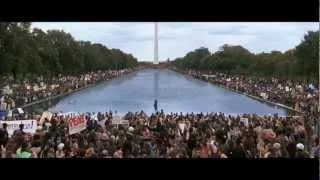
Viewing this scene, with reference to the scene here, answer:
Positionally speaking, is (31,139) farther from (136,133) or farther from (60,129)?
(136,133)

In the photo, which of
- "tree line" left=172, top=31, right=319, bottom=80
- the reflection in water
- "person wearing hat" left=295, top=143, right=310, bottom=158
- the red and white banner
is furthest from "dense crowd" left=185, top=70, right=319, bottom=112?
the red and white banner

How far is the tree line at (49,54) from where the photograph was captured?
9914 mm

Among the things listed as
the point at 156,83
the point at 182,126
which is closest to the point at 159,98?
the point at 156,83

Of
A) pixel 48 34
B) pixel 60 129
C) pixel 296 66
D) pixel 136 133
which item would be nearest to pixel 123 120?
pixel 136 133

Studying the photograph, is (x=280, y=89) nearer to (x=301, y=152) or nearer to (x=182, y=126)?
(x=301, y=152)

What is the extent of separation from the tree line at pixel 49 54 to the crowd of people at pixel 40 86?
0.11 meters

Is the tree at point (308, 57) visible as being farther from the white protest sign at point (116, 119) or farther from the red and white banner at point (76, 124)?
the red and white banner at point (76, 124)

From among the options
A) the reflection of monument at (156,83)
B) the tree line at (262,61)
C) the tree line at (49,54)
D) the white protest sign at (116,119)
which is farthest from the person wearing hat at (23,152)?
the tree line at (262,61)

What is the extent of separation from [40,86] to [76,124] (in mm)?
1078

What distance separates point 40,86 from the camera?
10.5m

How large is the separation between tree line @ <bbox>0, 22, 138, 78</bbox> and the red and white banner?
105cm

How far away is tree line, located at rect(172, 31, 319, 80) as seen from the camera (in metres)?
9.85

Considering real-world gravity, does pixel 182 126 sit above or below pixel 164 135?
above

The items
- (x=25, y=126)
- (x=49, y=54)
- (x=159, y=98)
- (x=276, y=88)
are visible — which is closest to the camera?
(x=25, y=126)
